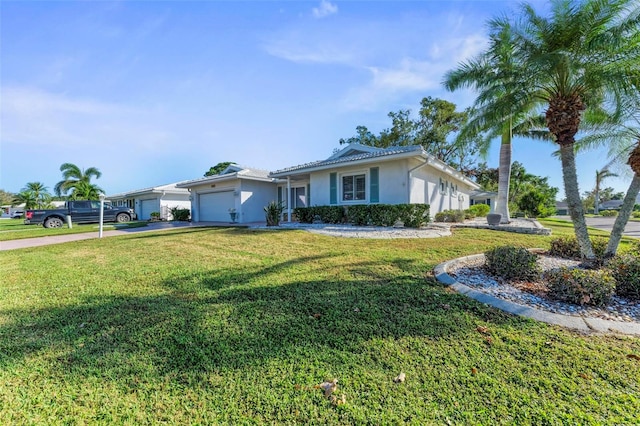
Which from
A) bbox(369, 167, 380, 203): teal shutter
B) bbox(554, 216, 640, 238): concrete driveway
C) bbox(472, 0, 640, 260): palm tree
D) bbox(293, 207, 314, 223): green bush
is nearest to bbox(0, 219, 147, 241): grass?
bbox(293, 207, 314, 223): green bush

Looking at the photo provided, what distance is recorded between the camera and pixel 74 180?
3222 cm

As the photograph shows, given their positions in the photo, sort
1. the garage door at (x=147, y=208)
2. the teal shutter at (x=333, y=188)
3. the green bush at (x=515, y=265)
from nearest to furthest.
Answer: the green bush at (x=515, y=265), the teal shutter at (x=333, y=188), the garage door at (x=147, y=208)

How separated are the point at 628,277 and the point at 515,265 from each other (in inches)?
54.0

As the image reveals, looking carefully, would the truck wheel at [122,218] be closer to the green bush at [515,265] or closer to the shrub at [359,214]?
the shrub at [359,214]

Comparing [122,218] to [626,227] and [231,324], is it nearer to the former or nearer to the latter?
[231,324]

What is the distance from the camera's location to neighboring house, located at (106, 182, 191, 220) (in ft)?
80.2

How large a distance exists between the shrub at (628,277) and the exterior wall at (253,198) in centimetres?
1563

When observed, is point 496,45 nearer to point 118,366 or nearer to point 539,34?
point 539,34

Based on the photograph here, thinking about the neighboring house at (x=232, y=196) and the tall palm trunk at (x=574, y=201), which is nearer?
the tall palm trunk at (x=574, y=201)

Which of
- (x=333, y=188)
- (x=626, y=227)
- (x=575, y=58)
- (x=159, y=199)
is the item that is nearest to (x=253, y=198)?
(x=333, y=188)

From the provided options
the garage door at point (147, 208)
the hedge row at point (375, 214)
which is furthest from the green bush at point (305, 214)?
the garage door at point (147, 208)

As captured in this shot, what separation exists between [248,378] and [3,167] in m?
17.0

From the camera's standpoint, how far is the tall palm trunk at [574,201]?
213 inches

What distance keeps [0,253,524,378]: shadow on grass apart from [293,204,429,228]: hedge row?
7.08 meters
